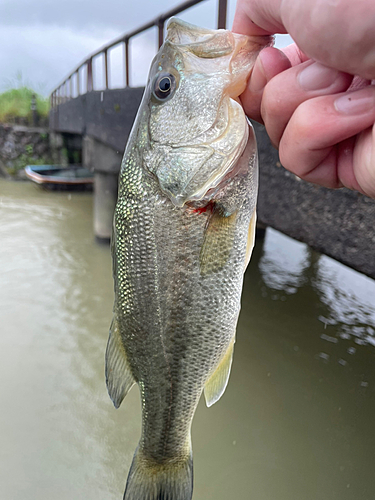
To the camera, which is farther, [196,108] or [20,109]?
[20,109]

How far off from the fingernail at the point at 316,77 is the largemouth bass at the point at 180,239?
0.79 ft

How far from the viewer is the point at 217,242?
1357mm

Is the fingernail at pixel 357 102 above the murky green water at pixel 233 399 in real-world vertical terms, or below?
above

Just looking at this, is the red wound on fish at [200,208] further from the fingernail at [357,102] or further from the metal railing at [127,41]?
the metal railing at [127,41]

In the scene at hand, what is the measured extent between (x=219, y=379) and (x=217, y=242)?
0.58m

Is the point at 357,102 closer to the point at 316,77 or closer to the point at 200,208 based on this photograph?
the point at 316,77

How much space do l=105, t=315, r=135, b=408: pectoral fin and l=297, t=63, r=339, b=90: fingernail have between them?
107 cm

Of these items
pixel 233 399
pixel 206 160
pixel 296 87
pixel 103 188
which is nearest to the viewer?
pixel 296 87

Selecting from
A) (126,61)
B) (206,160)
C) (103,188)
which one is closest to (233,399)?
(206,160)

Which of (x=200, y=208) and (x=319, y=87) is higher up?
(x=319, y=87)

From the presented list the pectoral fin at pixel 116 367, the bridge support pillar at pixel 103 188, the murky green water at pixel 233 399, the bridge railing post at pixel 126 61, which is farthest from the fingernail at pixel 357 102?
the bridge support pillar at pixel 103 188

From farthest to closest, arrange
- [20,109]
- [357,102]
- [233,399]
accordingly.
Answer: [20,109] → [233,399] → [357,102]

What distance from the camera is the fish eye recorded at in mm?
1312

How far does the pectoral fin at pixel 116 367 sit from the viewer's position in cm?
152
